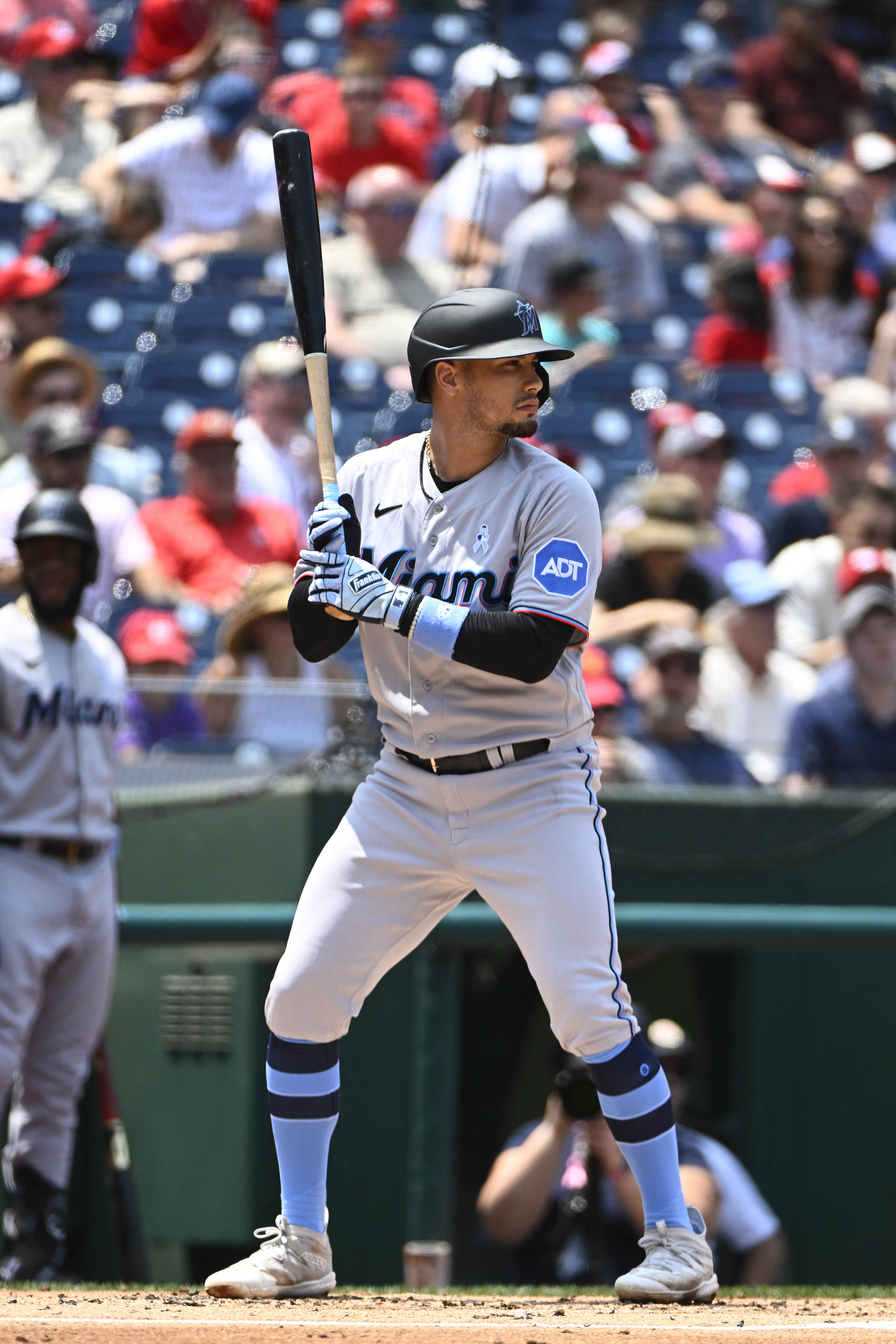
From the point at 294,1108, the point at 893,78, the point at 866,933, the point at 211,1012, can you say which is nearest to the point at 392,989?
the point at 211,1012

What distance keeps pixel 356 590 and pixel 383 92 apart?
20.0 feet

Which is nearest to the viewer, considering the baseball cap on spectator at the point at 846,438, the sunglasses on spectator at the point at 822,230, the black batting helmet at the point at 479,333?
the black batting helmet at the point at 479,333

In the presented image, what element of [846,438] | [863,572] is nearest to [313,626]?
[863,572]

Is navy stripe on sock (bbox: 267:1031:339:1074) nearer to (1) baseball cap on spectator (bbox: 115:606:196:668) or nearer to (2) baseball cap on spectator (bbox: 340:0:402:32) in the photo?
(1) baseball cap on spectator (bbox: 115:606:196:668)

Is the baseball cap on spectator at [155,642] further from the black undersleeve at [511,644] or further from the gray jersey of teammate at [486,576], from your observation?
the black undersleeve at [511,644]

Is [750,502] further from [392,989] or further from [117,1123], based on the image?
[117,1123]

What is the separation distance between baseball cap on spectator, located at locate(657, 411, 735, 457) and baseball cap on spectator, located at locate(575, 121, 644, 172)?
1.40 m

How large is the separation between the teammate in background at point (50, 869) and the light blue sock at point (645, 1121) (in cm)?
204

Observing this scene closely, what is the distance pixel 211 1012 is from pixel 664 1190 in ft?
7.89

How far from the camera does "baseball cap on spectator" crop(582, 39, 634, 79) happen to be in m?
8.76

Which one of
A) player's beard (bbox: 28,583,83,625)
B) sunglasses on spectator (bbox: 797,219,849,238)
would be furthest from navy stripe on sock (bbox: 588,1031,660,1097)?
sunglasses on spectator (bbox: 797,219,849,238)

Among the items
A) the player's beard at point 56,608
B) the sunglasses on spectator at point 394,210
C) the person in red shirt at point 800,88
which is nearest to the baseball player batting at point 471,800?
the player's beard at point 56,608

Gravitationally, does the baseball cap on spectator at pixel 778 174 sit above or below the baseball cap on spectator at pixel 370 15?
below

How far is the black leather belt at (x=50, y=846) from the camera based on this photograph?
4.77m
